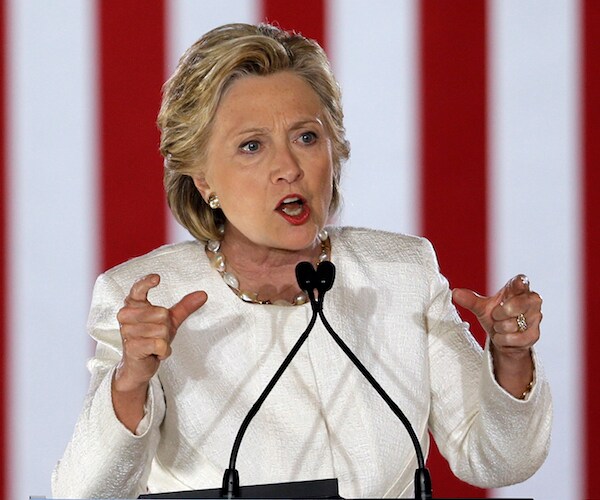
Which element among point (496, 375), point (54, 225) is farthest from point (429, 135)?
point (496, 375)

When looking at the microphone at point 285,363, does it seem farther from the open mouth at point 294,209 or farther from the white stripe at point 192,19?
the white stripe at point 192,19

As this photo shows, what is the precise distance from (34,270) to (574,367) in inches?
45.8

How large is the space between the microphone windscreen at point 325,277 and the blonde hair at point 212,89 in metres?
0.38

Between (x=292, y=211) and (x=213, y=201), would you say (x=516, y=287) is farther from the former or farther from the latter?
(x=213, y=201)

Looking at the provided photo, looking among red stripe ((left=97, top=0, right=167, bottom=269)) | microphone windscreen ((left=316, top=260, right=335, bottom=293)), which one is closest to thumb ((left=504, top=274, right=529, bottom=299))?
microphone windscreen ((left=316, top=260, right=335, bottom=293))

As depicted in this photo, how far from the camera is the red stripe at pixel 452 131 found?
2559mm

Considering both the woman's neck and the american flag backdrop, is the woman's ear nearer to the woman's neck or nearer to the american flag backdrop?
the woman's neck

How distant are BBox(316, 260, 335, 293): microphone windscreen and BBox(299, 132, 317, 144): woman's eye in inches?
12.8

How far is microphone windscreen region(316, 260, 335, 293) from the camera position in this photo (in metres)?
1.42

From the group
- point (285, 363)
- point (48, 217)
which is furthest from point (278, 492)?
point (48, 217)

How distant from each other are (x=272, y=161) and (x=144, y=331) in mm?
391

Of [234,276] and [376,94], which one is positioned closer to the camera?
[234,276]

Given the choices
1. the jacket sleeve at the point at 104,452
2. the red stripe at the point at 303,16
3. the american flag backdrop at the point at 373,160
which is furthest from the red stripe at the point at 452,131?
the jacket sleeve at the point at 104,452

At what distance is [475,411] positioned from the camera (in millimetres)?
1712
